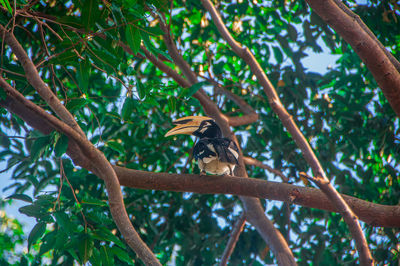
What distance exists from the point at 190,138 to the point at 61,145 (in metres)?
2.18

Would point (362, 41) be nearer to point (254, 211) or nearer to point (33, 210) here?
point (254, 211)

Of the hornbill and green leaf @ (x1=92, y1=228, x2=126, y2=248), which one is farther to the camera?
the hornbill

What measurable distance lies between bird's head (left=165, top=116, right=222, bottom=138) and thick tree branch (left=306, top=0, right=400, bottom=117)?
1.45 m

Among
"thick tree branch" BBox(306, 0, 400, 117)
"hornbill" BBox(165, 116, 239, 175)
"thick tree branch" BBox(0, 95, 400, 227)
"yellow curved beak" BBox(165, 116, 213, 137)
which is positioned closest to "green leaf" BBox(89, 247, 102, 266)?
"thick tree branch" BBox(0, 95, 400, 227)

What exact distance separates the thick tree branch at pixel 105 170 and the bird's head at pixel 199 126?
1.18 metres

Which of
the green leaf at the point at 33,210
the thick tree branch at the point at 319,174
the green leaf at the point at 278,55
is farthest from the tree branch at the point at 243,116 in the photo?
the green leaf at the point at 33,210

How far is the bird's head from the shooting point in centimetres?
327

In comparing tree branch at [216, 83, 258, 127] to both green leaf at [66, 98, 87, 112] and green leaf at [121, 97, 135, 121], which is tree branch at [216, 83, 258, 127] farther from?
green leaf at [66, 98, 87, 112]

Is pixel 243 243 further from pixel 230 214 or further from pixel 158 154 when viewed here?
pixel 158 154

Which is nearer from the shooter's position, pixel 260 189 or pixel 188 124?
pixel 260 189

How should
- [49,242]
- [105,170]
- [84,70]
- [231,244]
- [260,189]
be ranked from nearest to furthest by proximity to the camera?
1. [105,170]
2. [49,242]
3. [84,70]
4. [260,189]
5. [231,244]

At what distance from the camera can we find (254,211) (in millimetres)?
2941

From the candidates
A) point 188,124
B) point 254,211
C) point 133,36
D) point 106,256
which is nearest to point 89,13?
point 133,36

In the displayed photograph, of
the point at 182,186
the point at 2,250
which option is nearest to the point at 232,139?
the point at 182,186
